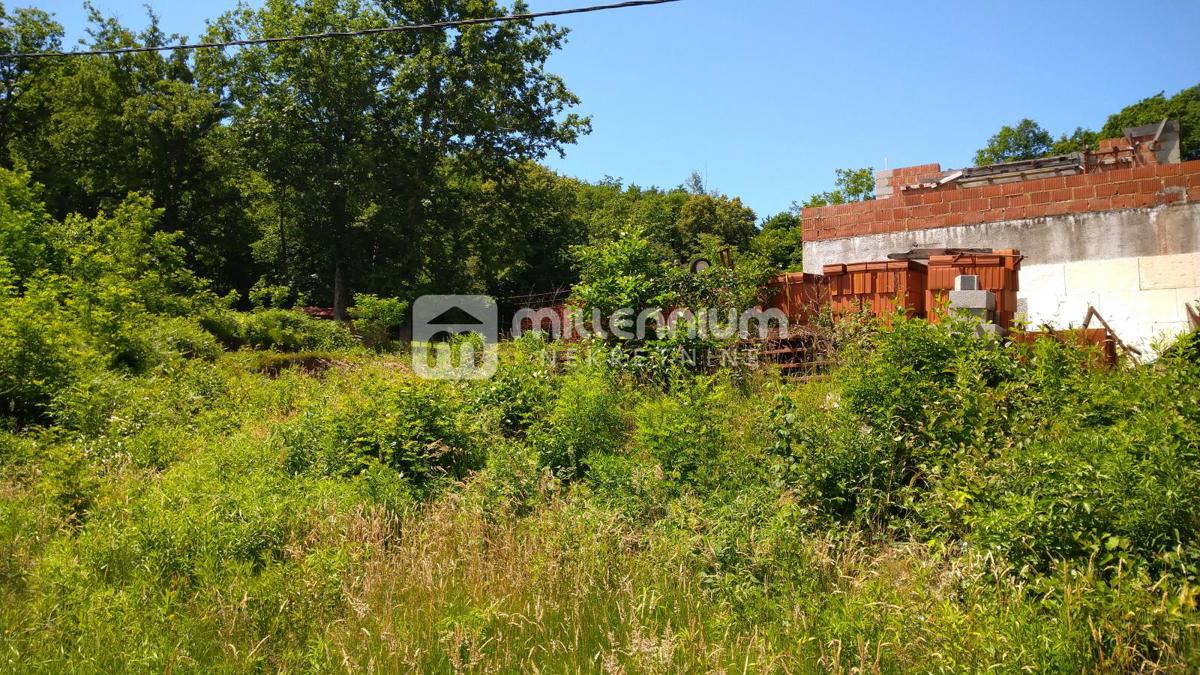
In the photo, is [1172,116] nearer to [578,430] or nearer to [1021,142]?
[1021,142]

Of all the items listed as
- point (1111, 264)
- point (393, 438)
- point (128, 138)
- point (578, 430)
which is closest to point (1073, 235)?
point (1111, 264)

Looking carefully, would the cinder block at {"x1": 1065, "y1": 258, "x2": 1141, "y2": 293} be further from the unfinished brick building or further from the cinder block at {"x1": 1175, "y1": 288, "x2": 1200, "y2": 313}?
the cinder block at {"x1": 1175, "y1": 288, "x2": 1200, "y2": 313}

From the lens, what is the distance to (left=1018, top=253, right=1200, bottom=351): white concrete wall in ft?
31.8

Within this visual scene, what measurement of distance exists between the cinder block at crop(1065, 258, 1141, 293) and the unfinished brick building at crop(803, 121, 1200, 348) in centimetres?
1

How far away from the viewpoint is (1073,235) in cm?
1048

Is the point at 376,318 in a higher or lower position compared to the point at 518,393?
higher

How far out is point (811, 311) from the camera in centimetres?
977

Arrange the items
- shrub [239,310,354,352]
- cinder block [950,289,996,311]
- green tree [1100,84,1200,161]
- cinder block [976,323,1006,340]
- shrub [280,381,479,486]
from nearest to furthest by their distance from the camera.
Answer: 1. shrub [280,381,479,486]
2. cinder block [976,323,1006,340]
3. cinder block [950,289,996,311]
4. shrub [239,310,354,352]
5. green tree [1100,84,1200,161]

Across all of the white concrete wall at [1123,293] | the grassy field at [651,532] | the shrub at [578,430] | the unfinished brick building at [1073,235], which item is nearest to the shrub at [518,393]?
the grassy field at [651,532]

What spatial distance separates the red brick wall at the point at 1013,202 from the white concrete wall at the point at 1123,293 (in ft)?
2.56

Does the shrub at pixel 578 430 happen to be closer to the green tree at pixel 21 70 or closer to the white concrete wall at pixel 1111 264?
the white concrete wall at pixel 1111 264

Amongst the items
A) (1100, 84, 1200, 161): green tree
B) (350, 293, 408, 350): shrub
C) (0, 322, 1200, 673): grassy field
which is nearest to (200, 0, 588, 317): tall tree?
(350, 293, 408, 350): shrub

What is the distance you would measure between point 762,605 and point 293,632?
251cm

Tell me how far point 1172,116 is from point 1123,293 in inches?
1645
